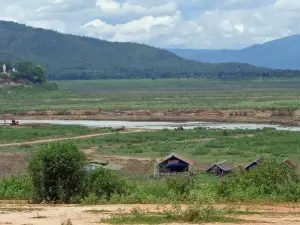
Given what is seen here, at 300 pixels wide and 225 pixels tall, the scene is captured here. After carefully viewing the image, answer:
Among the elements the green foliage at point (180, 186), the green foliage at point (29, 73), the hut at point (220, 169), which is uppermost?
the green foliage at point (29, 73)

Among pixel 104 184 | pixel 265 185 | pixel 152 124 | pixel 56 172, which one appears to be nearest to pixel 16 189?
pixel 56 172

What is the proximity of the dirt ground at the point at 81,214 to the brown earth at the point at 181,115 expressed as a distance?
60020 mm

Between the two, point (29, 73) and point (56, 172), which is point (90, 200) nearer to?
point (56, 172)

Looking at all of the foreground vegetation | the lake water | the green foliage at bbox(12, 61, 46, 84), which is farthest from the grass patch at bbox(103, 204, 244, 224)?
the green foliage at bbox(12, 61, 46, 84)

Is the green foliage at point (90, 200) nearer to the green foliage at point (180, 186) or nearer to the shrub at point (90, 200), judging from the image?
the shrub at point (90, 200)

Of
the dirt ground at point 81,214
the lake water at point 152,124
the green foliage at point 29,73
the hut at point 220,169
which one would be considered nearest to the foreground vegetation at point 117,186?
the dirt ground at point 81,214

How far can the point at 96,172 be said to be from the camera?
24.6 meters

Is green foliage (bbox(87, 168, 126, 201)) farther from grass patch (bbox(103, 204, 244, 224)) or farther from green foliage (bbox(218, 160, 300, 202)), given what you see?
grass patch (bbox(103, 204, 244, 224))

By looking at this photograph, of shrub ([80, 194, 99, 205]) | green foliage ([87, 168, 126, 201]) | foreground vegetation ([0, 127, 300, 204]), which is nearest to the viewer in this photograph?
shrub ([80, 194, 99, 205])

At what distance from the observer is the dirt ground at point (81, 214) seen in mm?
18906

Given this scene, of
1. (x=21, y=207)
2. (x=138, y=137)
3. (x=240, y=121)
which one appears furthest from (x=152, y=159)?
(x=240, y=121)

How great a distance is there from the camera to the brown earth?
274ft

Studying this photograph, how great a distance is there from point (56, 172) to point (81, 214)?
148 inches

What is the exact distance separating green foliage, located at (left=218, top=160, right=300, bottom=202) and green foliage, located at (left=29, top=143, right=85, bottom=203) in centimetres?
458
